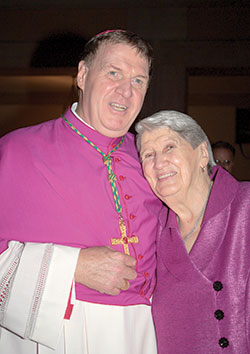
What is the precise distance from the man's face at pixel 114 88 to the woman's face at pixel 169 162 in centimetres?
17

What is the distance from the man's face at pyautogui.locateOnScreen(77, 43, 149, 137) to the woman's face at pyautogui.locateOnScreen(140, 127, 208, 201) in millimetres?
166

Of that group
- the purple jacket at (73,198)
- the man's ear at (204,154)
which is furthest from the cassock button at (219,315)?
the man's ear at (204,154)

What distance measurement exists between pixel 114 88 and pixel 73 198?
606 mm

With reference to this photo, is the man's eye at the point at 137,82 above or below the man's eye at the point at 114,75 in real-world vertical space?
below

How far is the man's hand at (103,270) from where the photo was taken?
1.85 m

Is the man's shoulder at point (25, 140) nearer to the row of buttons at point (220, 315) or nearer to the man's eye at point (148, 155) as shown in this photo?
the man's eye at point (148, 155)

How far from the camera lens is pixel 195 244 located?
198cm

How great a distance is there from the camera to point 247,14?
5.33 m

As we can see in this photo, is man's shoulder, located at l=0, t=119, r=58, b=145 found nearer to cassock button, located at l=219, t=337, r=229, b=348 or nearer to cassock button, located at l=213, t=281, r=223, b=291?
cassock button, located at l=213, t=281, r=223, b=291

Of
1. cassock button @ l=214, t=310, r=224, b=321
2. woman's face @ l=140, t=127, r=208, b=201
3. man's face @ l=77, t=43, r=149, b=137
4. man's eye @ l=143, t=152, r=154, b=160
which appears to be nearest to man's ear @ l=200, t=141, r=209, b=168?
woman's face @ l=140, t=127, r=208, b=201

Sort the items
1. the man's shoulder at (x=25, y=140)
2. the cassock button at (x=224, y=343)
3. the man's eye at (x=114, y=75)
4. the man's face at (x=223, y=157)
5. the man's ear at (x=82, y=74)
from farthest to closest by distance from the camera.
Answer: the man's face at (x=223, y=157), the man's ear at (x=82, y=74), the man's eye at (x=114, y=75), the man's shoulder at (x=25, y=140), the cassock button at (x=224, y=343)

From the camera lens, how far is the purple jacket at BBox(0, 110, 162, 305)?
6.41ft

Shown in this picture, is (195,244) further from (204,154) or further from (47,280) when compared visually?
(47,280)

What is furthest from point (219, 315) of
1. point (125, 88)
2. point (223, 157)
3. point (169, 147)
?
point (223, 157)
